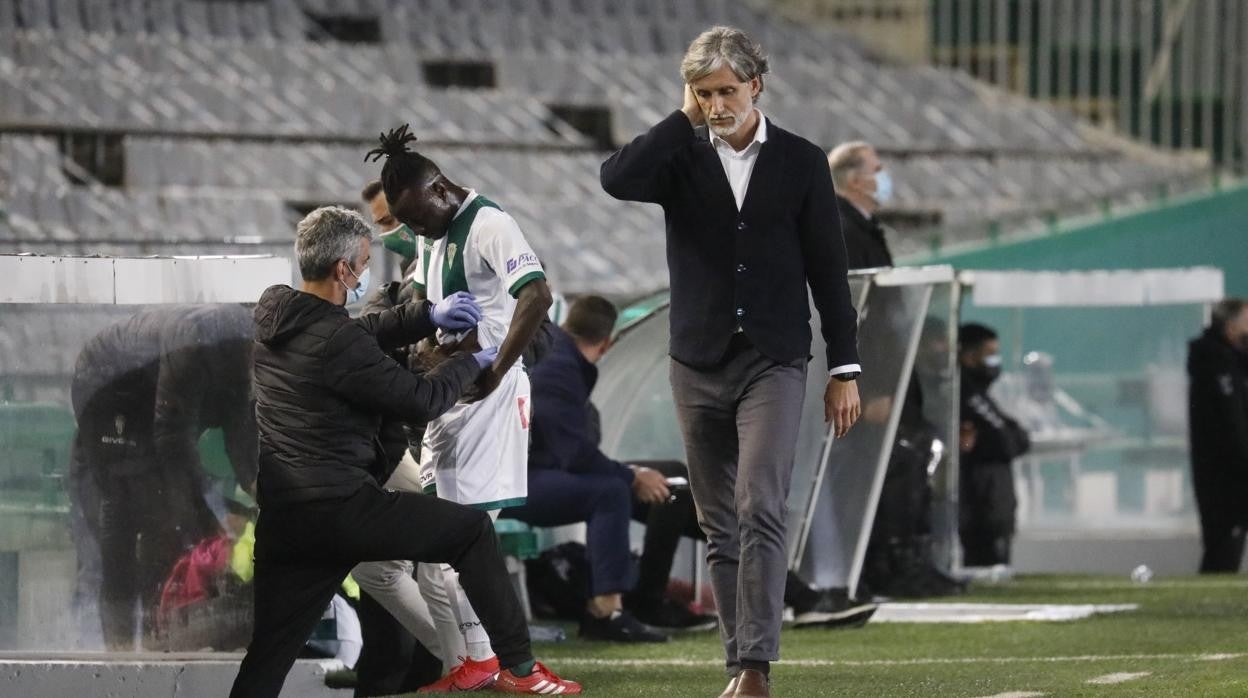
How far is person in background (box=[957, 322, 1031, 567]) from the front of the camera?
9906 mm

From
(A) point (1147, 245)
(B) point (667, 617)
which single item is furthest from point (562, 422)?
(A) point (1147, 245)

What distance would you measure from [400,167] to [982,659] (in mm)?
→ 2279

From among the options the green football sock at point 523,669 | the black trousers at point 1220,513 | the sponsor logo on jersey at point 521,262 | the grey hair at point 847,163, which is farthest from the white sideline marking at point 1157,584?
the sponsor logo on jersey at point 521,262

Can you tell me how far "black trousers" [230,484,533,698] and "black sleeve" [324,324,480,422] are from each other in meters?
0.18

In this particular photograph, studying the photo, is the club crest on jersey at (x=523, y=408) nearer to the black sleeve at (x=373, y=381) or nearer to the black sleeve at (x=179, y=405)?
the black sleeve at (x=373, y=381)

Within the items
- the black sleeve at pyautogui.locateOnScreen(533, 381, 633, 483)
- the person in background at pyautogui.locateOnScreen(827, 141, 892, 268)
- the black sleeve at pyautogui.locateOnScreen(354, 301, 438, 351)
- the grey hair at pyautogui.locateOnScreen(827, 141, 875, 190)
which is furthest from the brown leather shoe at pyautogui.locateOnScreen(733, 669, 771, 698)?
the grey hair at pyautogui.locateOnScreen(827, 141, 875, 190)

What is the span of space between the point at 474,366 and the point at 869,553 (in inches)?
161

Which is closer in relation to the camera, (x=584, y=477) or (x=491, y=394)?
(x=491, y=394)

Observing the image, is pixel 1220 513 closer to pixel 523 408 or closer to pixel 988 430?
pixel 988 430

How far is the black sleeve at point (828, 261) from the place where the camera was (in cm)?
430

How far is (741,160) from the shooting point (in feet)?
14.1

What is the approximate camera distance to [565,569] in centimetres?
736

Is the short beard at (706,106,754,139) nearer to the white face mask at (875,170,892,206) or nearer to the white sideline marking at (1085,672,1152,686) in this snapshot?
the white sideline marking at (1085,672,1152,686)

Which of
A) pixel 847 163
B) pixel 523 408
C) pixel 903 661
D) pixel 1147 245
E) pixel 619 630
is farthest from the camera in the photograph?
pixel 1147 245
